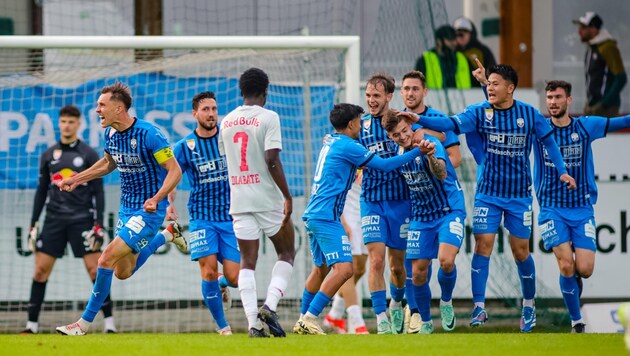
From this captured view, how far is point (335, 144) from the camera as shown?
1020 centimetres

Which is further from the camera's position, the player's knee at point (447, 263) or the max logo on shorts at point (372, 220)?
the max logo on shorts at point (372, 220)

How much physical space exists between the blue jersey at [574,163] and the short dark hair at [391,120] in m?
1.75

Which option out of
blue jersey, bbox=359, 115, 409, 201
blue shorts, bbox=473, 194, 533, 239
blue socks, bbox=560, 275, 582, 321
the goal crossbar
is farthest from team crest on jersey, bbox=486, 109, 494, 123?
the goal crossbar

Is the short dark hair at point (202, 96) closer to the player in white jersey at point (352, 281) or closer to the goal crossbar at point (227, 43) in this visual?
the goal crossbar at point (227, 43)

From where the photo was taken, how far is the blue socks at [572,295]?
38.2ft

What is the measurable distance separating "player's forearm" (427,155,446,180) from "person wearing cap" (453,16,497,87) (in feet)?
15.7

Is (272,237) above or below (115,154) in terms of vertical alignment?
below

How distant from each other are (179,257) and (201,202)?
2784 millimetres

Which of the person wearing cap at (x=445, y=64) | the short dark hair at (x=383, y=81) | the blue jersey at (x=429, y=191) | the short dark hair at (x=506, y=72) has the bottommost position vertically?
the blue jersey at (x=429, y=191)

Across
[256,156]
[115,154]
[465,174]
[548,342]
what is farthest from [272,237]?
[465,174]

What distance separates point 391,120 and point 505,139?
123cm

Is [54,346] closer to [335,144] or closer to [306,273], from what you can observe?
[335,144]

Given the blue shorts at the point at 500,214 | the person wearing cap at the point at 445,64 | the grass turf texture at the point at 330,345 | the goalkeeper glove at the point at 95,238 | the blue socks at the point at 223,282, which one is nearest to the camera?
the grass turf texture at the point at 330,345

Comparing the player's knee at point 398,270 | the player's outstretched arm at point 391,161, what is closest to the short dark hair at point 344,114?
the player's outstretched arm at point 391,161
